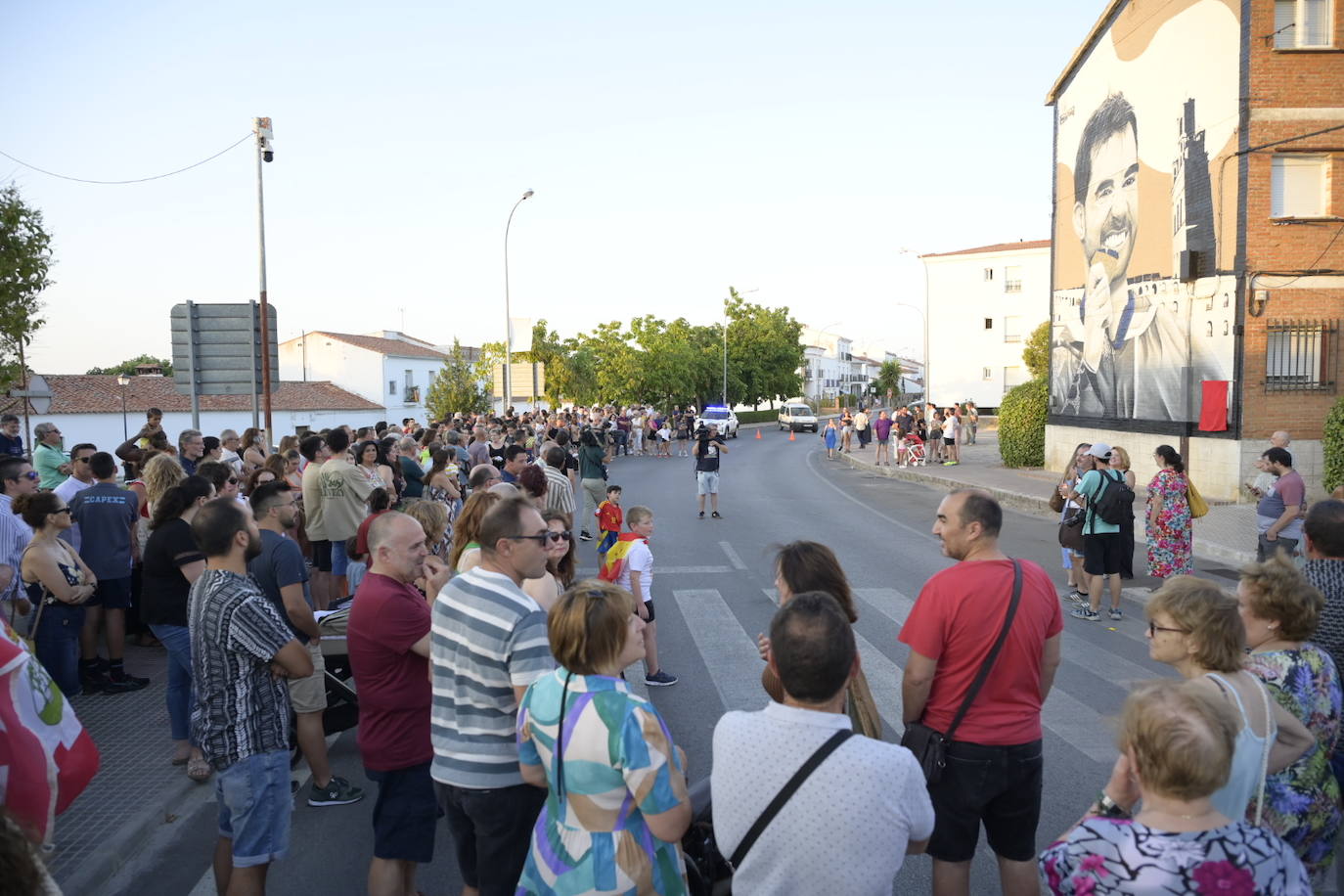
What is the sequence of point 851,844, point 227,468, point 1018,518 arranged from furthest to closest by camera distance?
1. point 1018,518
2. point 227,468
3. point 851,844

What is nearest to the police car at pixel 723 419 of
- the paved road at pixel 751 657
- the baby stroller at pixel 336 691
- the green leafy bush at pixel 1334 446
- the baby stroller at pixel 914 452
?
the baby stroller at pixel 914 452

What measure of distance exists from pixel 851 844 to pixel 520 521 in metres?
1.59

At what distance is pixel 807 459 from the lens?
109 feet

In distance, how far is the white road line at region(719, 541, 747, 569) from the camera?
469 inches

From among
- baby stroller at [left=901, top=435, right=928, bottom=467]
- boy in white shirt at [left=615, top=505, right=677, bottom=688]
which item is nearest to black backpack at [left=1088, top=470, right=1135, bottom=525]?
boy in white shirt at [left=615, top=505, right=677, bottom=688]

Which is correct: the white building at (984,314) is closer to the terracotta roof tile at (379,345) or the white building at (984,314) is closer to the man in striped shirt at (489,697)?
the terracotta roof tile at (379,345)

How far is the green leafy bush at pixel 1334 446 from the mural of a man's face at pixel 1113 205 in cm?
649

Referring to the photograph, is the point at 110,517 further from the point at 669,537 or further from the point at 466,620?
the point at 669,537

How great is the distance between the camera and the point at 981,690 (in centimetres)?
318

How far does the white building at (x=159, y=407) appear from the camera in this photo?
41344 mm

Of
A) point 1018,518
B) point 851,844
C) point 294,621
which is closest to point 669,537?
point 1018,518

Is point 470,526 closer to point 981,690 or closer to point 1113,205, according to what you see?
point 981,690

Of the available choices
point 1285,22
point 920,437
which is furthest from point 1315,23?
point 920,437

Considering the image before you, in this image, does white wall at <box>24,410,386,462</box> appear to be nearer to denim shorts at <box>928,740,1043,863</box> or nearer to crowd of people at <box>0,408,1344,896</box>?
crowd of people at <box>0,408,1344,896</box>
